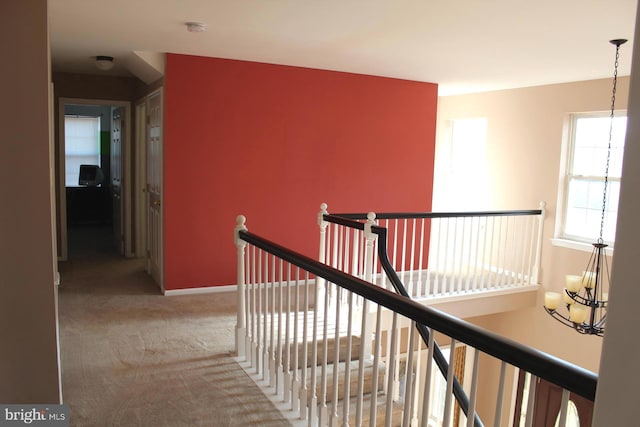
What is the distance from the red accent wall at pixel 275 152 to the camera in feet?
16.8

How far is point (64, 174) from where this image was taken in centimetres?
638

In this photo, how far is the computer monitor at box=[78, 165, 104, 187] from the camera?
9500mm

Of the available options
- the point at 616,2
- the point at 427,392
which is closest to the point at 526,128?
the point at 616,2

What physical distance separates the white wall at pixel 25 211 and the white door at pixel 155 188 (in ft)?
8.81

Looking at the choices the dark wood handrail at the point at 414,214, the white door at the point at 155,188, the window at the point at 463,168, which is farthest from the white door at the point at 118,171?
the window at the point at 463,168

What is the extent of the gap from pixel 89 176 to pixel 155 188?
4.61 metres

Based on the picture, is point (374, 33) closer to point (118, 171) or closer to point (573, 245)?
point (573, 245)

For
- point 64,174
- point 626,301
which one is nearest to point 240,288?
point 626,301

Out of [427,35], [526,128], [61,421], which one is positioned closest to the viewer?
[61,421]

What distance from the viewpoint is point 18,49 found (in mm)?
2389

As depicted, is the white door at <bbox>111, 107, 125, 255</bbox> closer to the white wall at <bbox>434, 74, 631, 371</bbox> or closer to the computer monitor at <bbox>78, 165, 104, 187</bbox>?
the computer monitor at <bbox>78, 165, 104, 187</bbox>

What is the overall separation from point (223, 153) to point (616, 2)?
3525mm

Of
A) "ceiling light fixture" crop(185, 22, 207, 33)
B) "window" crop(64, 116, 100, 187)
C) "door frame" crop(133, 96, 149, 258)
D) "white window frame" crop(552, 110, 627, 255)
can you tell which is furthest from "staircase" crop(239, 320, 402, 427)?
"window" crop(64, 116, 100, 187)

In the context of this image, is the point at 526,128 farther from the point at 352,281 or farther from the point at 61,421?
the point at 61,421
